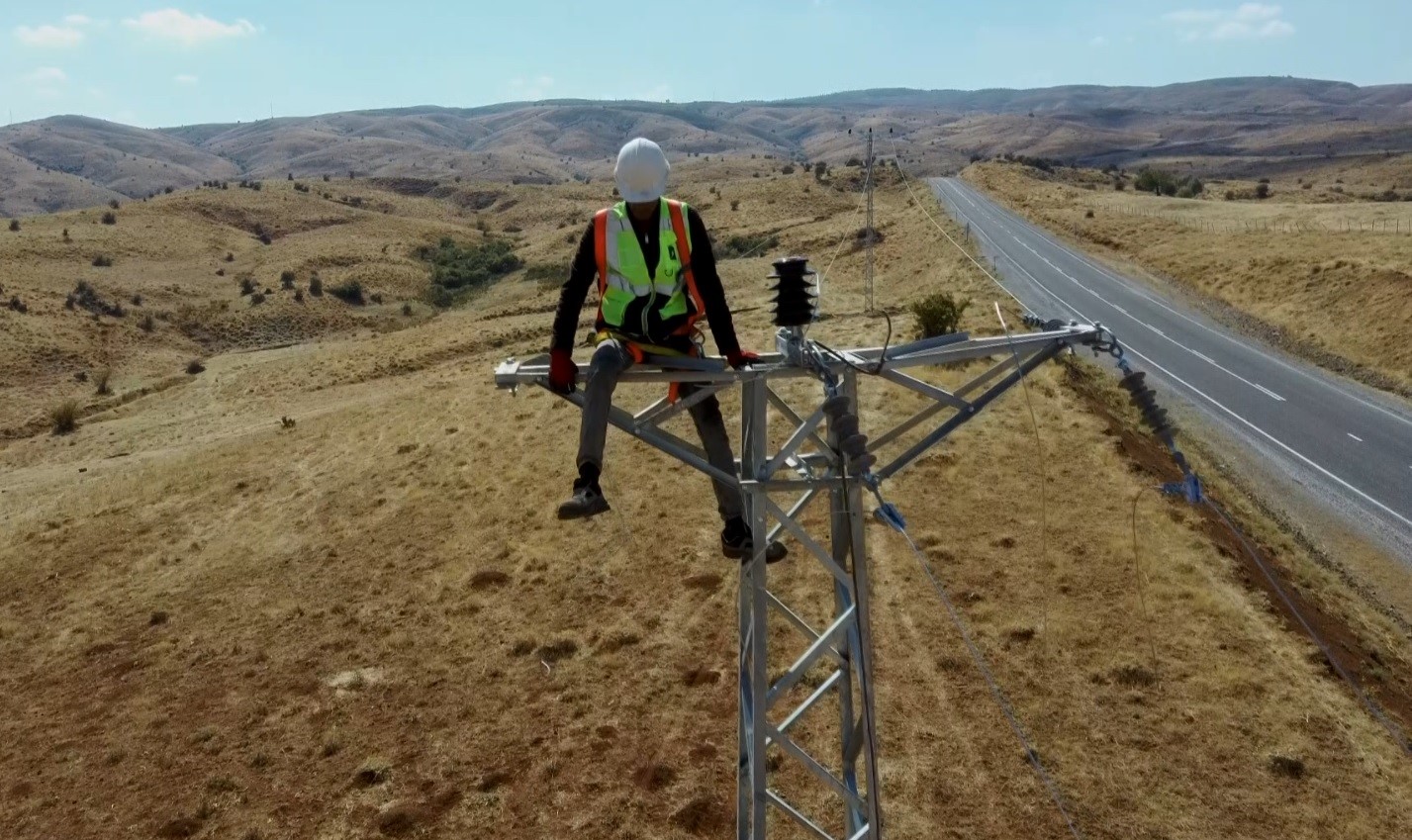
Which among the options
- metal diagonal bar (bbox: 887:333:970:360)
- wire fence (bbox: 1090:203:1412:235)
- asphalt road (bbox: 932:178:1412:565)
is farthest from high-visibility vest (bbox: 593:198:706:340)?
wire fence (bbox: 1090:203:1412:235)

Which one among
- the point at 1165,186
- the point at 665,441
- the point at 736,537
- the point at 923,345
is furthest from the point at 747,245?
the point at 665,441

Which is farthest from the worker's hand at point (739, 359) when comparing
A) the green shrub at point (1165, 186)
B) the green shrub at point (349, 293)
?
the green shrub at point (1165, 186)

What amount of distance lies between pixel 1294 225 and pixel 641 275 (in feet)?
195

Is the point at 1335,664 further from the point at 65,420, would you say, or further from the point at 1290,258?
the point at 65,420

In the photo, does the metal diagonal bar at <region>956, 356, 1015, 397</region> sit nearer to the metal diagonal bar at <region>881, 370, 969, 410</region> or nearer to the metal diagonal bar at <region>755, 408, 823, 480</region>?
the metal diagonal bar at <region>881, 370, 969, 410</region>

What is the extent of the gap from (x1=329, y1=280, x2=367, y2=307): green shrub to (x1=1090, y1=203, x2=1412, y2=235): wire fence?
50.2m

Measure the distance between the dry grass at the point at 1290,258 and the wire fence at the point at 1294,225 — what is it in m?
0.06

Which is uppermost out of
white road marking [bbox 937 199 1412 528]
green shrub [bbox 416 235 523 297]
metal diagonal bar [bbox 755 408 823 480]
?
metal diagonal bar [bbox 755 408 823 480]

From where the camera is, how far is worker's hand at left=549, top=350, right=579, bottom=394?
553 cm

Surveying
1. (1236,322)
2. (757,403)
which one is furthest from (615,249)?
(1236,322)

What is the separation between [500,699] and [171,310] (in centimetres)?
5153

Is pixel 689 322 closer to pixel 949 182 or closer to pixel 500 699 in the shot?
pixel 500 699

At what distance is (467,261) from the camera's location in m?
72.1

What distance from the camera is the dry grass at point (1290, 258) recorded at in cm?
3453
